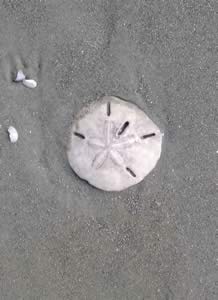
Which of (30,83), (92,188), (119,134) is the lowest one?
(92,188)

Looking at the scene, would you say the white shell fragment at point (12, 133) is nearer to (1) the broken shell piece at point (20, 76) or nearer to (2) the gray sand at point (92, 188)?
(2) the gray sand at point (92, 188)

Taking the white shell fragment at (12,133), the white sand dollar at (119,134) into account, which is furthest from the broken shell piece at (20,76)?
the white sand dollar at (119,134)

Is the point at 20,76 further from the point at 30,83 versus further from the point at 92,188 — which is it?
the point at 92,188

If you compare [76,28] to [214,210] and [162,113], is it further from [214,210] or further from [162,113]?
[214,210]

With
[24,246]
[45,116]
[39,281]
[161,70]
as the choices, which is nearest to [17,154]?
[45,116]

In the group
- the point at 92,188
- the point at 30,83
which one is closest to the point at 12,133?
the point at 30,83

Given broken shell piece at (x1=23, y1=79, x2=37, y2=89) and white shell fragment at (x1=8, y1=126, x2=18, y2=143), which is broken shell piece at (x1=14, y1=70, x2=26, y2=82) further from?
white shell fragment at (x1=8, y1=126, x2=18, y2=143)
